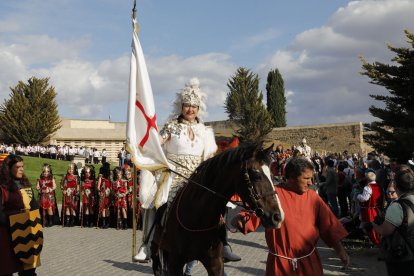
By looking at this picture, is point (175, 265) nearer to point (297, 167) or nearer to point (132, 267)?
point (297, 167)

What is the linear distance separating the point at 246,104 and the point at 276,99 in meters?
12.1

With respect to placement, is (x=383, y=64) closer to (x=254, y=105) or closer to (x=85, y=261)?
(x=85, y=261)

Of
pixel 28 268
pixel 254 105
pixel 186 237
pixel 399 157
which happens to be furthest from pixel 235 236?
pixel 254 105

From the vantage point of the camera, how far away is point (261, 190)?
3.85 metres

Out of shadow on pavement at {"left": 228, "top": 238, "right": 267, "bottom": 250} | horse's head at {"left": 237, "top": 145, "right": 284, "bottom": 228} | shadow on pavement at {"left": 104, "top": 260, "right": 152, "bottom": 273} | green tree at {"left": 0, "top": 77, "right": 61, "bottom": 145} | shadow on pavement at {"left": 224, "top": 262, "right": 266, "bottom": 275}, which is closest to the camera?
horse's head at {"left": 237, "top": 145, "right": 284, "bottom": 228}

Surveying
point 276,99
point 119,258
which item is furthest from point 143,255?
point 276,99

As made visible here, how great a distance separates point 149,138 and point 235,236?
8221 mm

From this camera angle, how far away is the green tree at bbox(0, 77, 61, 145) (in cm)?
5275

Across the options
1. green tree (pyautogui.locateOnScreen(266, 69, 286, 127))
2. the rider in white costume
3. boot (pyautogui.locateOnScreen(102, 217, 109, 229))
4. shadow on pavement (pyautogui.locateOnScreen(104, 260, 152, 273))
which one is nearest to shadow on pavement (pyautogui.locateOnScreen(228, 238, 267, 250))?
shadow on pavement (pyautogui.locateOnScreen(104, 260, 152, 273))

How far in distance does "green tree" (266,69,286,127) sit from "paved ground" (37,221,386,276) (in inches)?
2138

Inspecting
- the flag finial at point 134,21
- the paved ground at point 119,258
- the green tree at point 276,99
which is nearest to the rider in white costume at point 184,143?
the flag finial at point 134,21

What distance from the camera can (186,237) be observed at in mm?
4707

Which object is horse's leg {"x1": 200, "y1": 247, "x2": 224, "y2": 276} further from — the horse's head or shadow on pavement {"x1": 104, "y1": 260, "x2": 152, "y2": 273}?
shadow on pavement {"x1": 104, "y1": 260, "x2": 152, "y2": 273}

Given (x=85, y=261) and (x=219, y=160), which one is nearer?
(x=219, y=160)
